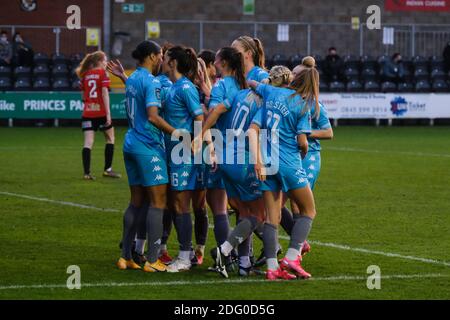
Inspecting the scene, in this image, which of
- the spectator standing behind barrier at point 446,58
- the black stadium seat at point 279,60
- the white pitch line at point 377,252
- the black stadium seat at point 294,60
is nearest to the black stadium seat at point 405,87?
the spectator standing behind barrier at point 446,58

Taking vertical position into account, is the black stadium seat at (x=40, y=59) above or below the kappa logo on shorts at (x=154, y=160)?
above

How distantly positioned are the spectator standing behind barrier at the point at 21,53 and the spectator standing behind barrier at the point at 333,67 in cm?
917

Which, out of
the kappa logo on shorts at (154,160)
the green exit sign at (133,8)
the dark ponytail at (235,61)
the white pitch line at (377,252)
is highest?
the green exit sign at (133,8)

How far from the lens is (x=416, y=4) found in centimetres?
3781

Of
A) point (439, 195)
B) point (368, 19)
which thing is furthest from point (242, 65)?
point (368, 19)

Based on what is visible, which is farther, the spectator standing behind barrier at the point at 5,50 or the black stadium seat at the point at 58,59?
the black stadium seat at the point at 58,59

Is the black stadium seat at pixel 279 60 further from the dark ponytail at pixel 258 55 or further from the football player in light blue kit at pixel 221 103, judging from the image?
the football player in light blue kit at pixel 221 103

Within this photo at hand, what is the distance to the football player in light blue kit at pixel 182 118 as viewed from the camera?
392 inches

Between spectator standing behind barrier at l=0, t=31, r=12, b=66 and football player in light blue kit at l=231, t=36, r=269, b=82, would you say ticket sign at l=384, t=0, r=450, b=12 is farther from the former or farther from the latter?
football player in light blue kit at l=231, t=36, r=269, b=82

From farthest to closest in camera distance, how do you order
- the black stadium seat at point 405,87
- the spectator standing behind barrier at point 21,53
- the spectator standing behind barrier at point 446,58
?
the spectator standing behind barrier at point 446,58 → the black stadium seat at point 405,87 → the spectator standing behind barrier at point 21,53

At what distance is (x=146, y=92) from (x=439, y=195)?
737 cm

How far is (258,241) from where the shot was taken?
476 inches

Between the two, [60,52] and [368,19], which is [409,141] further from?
[60,52]

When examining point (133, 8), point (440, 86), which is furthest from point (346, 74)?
point (133, 8)
